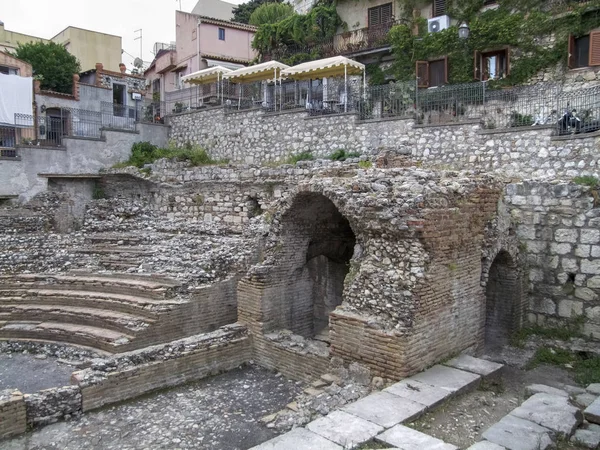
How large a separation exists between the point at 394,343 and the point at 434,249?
4.56 feet

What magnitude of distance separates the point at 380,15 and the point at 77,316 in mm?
16494

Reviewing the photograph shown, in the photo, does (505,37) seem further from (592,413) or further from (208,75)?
(592,413)

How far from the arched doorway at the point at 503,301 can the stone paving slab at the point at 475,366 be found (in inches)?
67.3

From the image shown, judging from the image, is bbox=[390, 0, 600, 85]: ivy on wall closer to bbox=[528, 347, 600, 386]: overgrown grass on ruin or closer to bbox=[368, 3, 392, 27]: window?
bbox=[368, 3, 392, 27]: window

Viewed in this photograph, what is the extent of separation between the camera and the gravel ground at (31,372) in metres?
8.91

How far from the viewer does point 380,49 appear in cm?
2016

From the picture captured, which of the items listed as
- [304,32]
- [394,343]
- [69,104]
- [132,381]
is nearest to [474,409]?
[394,343]

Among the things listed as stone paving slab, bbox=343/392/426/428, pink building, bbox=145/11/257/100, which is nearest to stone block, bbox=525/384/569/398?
stone paving slab, bbox=343/392/426/428

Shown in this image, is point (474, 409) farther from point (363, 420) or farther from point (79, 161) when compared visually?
point (79, 161)

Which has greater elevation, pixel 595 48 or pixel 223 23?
pixel 223 23

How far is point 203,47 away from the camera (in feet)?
91.8

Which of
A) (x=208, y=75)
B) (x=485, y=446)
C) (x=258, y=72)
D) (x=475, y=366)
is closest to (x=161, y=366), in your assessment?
(x=475, y=366)

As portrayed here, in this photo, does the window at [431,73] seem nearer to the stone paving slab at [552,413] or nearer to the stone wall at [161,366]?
the stone wall at [161,366]

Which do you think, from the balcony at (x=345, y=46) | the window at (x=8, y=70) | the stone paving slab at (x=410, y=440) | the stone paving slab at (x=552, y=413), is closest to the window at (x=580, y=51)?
the balcony at (x=345, y=46)
